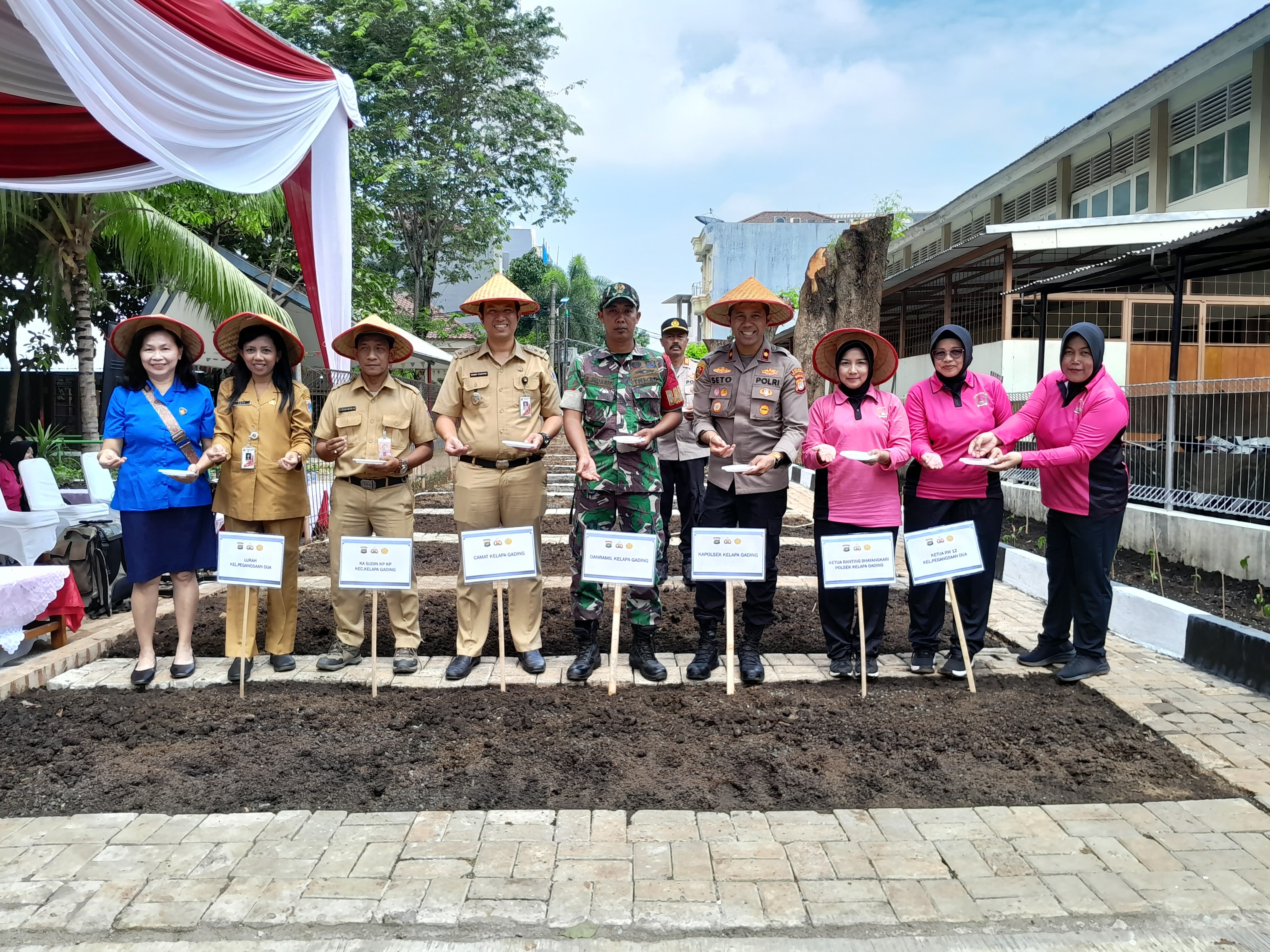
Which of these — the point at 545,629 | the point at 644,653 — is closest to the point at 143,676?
the point at 545,629

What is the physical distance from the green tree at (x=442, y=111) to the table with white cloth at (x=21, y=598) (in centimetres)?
1836

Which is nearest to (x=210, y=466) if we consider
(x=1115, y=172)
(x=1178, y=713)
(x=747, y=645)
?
(x=747, y=645)

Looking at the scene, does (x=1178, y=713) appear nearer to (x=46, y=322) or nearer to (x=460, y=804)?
(x=460, y=804)

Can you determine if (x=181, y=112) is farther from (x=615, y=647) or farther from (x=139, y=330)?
(x=615, y=647)

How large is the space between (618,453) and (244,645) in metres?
2.13

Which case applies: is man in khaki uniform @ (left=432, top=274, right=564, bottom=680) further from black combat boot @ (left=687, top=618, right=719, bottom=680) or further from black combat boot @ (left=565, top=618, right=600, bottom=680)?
black combat boot @ (left=687, top=618, right=719, bottom=680)

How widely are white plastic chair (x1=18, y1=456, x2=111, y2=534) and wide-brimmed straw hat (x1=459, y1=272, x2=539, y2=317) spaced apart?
3.40 metres

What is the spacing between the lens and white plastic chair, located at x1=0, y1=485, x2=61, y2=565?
5430mm

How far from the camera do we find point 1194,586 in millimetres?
6020

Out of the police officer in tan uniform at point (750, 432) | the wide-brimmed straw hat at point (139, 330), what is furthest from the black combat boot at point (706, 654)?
the wide-brimmed straw hat at point (139, 330)

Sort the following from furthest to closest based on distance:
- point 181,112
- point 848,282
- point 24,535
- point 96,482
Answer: point 848,282, point 96,482, point 24,535, point 181,112

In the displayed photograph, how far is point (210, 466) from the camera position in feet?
14.4

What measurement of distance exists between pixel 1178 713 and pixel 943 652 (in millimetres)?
1255

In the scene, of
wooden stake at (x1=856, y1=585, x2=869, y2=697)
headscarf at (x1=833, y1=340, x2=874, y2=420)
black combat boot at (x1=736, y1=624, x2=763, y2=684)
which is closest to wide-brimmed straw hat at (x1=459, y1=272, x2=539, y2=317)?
headscarf at (x1=833, y1=340, x2=874, y2=420)
